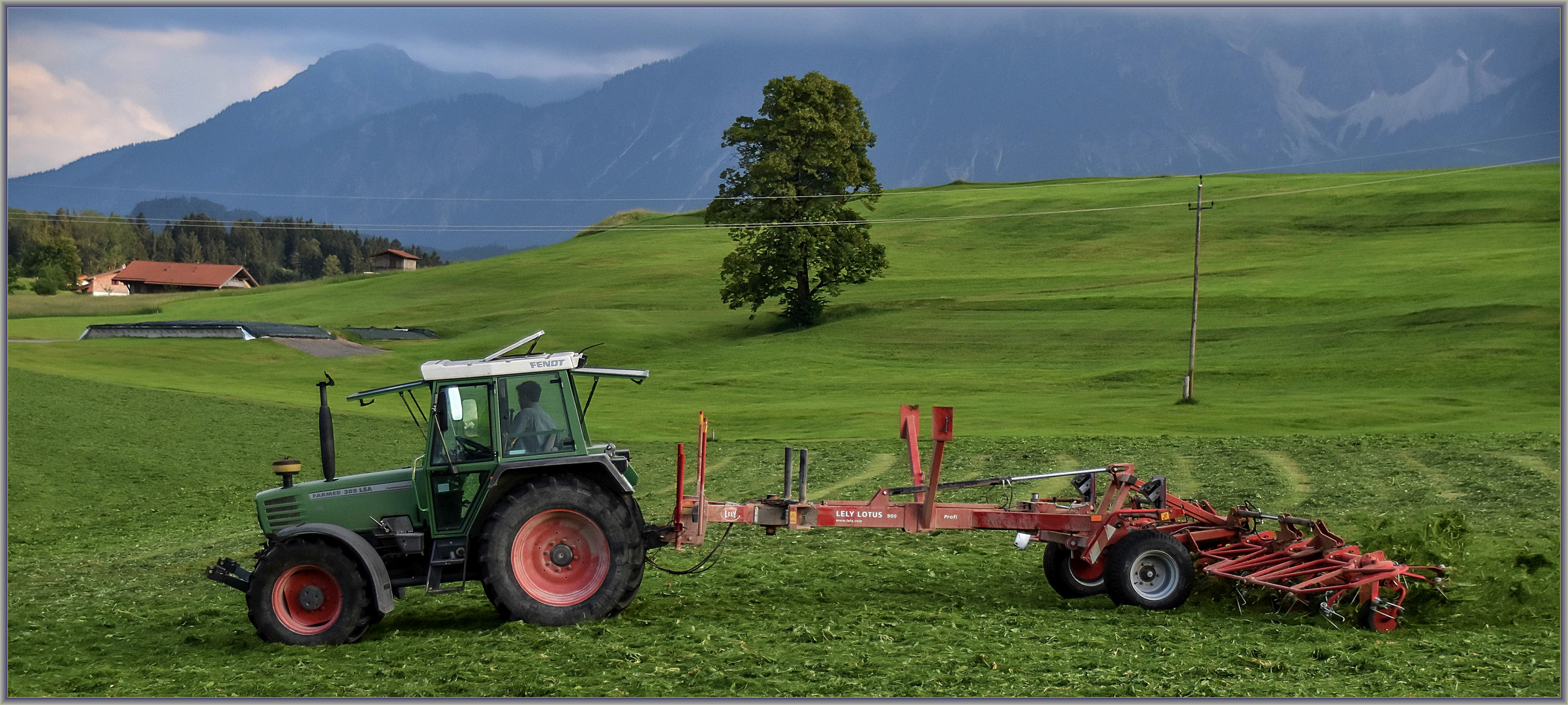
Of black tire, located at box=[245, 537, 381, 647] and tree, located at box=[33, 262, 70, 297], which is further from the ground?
tree, located at box=[33, 262, 70, 297]

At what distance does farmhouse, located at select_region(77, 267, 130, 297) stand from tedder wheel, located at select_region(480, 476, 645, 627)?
428 feet

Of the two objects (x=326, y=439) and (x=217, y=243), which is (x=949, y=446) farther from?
(x=217, y=243)

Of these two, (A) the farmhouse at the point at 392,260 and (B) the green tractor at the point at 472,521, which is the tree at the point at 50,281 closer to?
(A) the farmhouse at the point at 392,260

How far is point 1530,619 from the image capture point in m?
11.3

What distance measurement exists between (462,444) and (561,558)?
1.43 metres

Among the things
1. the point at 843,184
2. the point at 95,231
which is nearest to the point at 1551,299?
the point at 843,184

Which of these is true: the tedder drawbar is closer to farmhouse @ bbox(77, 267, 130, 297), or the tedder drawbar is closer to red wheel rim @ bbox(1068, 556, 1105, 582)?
red wheel rim @ bbox(1068, 556, 1105, 582)

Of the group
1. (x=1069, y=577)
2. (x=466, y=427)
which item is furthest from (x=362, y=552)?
(x=1069, y=577)

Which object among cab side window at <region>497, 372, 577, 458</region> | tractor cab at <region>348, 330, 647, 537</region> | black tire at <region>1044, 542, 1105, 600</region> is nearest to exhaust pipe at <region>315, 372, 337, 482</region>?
tractor cab at <region>348, 330, 647, 537</region>

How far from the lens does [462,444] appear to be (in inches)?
438

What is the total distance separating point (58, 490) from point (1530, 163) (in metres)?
110

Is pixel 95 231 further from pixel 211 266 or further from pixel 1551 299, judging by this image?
pixel 1551 299

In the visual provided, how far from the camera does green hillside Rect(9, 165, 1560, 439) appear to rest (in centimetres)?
3903

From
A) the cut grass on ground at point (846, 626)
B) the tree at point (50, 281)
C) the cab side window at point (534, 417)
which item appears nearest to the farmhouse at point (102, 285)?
the tree at point (50, 281)
